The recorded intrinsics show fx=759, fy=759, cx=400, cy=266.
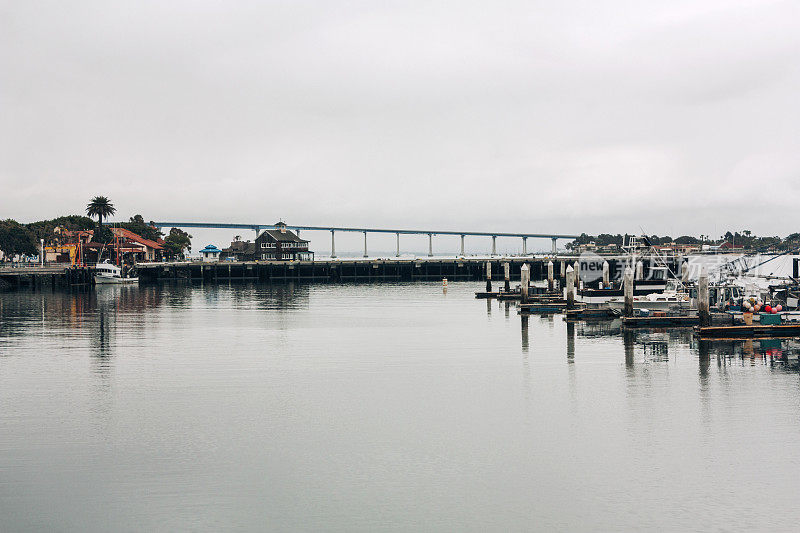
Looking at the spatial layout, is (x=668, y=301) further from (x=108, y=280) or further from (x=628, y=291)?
(x=108, y=280)

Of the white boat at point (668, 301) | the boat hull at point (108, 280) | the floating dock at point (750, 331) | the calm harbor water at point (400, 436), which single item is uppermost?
the boat hull at point (108, 280)

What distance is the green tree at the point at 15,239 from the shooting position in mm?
172000

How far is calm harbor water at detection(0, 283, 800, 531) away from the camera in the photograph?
1916cm

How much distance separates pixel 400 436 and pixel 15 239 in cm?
17281

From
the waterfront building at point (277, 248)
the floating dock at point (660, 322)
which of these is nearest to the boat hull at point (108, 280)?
the waterfront building at point (277, 248)

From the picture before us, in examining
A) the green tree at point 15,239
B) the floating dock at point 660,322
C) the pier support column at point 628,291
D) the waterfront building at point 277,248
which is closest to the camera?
the floating dock at point 660,322

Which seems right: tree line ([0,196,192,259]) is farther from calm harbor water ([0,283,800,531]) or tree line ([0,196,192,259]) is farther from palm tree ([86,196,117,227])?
calm harbor water ([0,283,800,531])

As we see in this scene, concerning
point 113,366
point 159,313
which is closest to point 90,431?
point 113,366

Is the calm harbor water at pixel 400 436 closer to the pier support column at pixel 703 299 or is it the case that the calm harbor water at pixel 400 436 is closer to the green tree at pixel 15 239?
the pier support column at pixel 703 299

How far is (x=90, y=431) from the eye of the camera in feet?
86.9

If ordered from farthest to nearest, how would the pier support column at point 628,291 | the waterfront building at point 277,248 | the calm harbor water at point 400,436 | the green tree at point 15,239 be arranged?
the waterfront building at point 277,248
the green tree at point 15,239
the pier support column at point 628,291
the calm harbor water at point 400,436

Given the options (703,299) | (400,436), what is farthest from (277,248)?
(400,436)

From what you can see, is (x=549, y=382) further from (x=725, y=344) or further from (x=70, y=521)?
(x=70, y=521)

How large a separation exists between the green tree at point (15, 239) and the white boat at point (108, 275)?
40455mm
